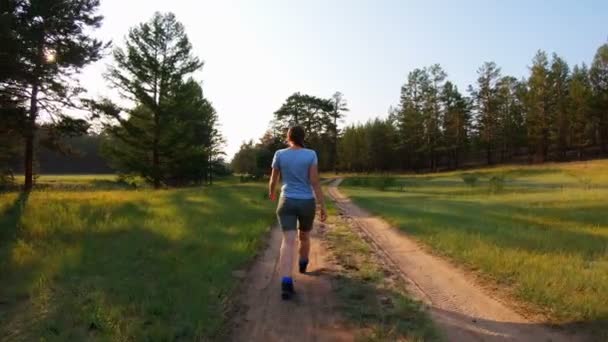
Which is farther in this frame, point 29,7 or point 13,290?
point 29,7

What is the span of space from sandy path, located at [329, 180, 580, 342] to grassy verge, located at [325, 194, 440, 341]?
0.74 ft

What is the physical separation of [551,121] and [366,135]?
32.3 m

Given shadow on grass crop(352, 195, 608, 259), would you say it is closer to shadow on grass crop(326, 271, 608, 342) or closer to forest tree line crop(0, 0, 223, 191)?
shadow on grass crop(326, 271, 608, 342)

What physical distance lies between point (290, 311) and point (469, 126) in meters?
88.1

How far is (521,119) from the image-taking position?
86062 mm

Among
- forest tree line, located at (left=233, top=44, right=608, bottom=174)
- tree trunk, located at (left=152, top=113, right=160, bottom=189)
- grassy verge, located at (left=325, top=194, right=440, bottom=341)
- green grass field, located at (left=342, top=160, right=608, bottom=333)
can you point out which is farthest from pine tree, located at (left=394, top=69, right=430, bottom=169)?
grassy verge, located at (left=325, top=194, right=440, bottom=341)

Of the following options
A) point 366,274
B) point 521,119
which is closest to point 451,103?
point 521,119

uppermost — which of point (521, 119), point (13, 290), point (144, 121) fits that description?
point (521, 119)

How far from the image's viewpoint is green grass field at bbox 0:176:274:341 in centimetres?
481

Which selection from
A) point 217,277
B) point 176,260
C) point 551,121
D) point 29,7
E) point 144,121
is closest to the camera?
point 217,277

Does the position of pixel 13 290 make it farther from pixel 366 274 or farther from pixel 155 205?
pixel 155 205

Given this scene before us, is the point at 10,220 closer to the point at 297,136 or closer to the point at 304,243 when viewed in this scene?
the point at 304,243

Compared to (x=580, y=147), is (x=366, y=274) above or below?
below

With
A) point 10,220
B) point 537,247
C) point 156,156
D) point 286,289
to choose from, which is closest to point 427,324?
point 286,289
